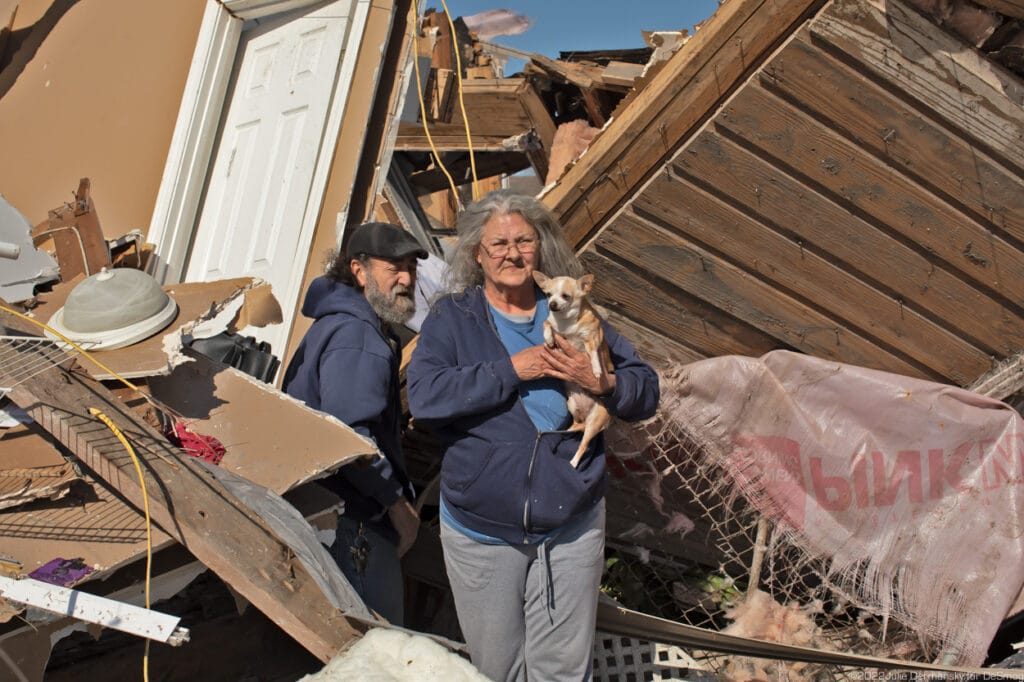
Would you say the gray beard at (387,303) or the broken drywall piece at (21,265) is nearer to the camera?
the gray beard at (387,303)

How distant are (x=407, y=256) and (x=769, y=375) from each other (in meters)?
1.55

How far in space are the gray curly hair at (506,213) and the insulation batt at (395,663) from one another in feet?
3.94

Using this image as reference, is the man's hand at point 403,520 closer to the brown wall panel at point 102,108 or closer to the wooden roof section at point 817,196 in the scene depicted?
the wooden roof section at point 817,196

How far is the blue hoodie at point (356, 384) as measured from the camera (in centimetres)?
270

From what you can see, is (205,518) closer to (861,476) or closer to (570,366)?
(570,366)

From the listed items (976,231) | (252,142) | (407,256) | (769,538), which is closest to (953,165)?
(976,231)

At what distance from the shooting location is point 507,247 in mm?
2605

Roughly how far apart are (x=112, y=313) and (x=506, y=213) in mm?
1404

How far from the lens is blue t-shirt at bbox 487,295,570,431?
252 centimetres

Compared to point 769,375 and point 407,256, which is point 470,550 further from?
point 769,375

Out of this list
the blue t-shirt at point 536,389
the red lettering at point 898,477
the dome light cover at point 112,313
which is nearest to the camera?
the blue t-shirt at point 536,389

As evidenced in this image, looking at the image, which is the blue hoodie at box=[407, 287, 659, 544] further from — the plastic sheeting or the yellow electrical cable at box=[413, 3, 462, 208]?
the yellow electrical cable at box=[413, 3, 462, 208]

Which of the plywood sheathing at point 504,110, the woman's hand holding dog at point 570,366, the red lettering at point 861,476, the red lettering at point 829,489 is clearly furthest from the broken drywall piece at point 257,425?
the plywood sheathing at point 504,110

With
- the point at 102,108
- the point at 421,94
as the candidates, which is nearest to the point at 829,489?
the point at 421,94
